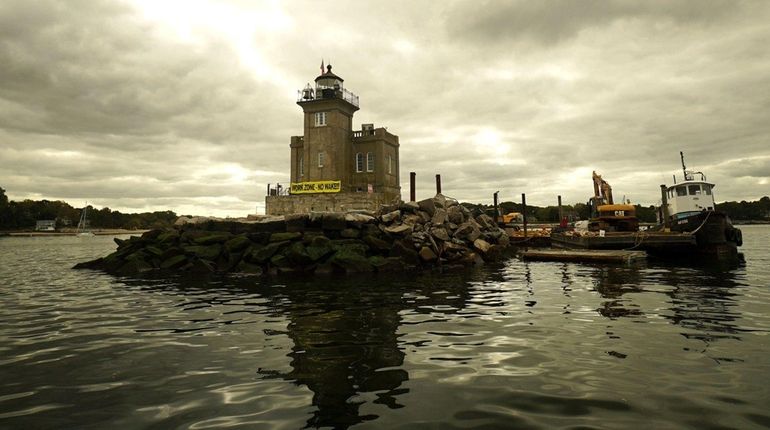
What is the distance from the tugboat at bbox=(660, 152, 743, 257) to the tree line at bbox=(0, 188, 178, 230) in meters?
84.8

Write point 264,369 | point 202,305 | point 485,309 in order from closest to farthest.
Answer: point 264,369 → point 485,309 → point 202,305

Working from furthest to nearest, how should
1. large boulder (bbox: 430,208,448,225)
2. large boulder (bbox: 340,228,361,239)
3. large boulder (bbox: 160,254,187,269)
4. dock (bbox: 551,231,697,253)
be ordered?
1. large boulder (bbox: 430,208,448,225)
2. dock (bbox: 551,231,697,253)
3. large boulder (bbox: 340,228,361,239)
4. large boulder (bbox: 160,254,187,269)

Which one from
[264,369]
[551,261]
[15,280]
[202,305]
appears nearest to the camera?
[264,369]

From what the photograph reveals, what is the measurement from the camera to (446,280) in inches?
528

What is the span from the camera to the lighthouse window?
121 feet

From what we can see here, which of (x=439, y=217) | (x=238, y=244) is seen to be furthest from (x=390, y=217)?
(x=238, y=244)

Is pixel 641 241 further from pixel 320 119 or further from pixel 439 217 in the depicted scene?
pixel 320 119

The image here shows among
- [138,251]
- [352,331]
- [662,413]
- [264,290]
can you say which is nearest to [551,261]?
[264,290]

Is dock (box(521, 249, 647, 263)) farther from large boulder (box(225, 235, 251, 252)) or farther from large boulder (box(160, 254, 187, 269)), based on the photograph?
large boulder (box(160, 254, 187, 269))

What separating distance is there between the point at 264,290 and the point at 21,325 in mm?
5507

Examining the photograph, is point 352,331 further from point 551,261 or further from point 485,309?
point 551,261

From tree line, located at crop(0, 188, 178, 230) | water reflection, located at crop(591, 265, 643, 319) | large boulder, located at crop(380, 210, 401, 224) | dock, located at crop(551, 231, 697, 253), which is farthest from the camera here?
tree line, located at crop(0, 188, 178, 230)

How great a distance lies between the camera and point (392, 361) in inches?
196

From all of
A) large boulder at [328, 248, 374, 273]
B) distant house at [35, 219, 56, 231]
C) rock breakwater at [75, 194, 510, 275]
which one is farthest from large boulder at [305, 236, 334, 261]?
distant house at [35, 219, 56, 231]
